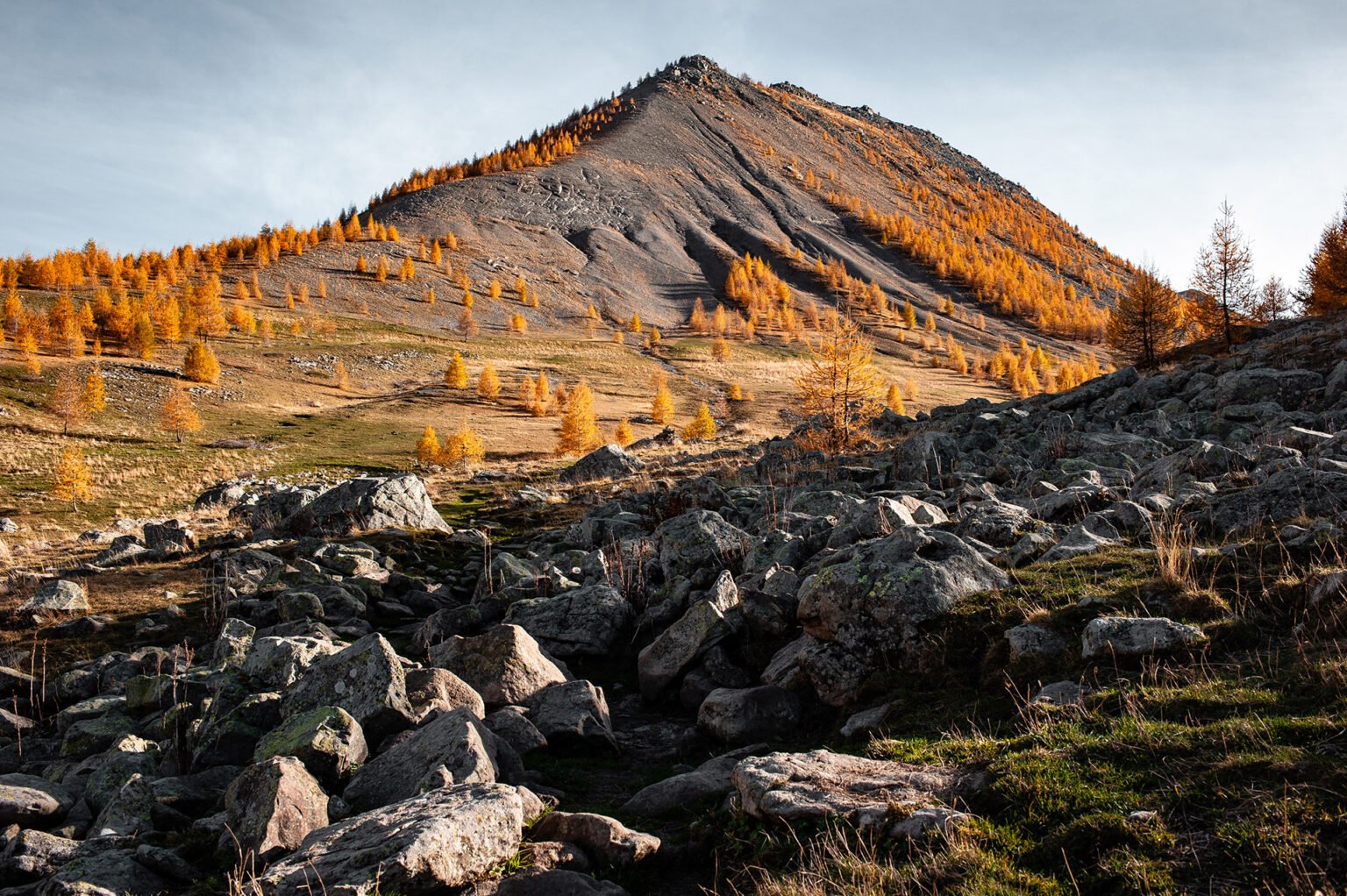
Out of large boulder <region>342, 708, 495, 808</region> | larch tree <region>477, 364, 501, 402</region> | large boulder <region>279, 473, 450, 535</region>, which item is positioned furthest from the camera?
larch tree <region>477, 364, 501, 402</region>

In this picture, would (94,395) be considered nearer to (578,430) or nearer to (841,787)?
(578,430)

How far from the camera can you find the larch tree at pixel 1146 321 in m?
66.4

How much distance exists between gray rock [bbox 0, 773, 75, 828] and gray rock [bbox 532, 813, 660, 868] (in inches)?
266

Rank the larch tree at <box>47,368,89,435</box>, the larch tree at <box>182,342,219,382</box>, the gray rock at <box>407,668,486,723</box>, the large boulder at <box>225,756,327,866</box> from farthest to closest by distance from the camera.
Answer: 1. the larch tree at <box>182,342,219,382</box>
2. the larch tree at <box>47,368,89,435</box>
3. the gray rock at <box>407,668,486,723</box>
4. the large boulder at <box>225,756,327,866</box>

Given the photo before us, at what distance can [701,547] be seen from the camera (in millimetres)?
17156

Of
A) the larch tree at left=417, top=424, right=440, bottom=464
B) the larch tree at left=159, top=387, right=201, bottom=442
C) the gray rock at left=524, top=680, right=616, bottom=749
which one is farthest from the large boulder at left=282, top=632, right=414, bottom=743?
the larch tree at left=159, top=387, right=201, bottom=442

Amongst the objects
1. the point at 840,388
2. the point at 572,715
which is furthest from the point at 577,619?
the point at 840,388

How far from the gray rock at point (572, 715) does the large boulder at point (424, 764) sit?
1975 mm

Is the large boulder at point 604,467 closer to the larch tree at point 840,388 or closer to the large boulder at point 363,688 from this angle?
the larch tree at point 840,388

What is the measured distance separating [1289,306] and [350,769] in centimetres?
10301

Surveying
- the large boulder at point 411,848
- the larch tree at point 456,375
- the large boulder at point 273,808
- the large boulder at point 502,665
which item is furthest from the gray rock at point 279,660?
the larch tree at point 456,375

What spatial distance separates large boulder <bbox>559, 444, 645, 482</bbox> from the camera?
4312 centimetres

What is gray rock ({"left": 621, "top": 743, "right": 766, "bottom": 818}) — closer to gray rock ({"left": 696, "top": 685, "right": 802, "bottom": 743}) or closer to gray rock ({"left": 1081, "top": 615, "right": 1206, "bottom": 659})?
gray rock ({"left": 696, "top": 685, "right": 802, "bottom": 743})

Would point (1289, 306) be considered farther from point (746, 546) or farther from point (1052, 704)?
point (1052, 704)
